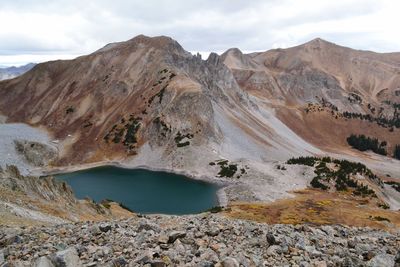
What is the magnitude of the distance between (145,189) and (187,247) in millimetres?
104636

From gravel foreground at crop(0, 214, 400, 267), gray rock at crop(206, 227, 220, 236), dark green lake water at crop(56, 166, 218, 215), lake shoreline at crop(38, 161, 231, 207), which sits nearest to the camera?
gravel foreground at crop(0, 214, 400, 267)

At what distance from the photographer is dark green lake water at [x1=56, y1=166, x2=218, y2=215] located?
106m

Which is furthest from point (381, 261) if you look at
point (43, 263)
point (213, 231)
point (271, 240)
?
point (43, 263)

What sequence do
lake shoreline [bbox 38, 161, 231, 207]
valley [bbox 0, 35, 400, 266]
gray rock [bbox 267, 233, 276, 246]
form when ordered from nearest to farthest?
gray rock [bbox 267, 233, 276, 246] < valley [bbox 0, 35, 400, 266] < lake shoreline [bbox 38, 161, 231, 207]

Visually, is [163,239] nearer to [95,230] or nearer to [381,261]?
[95,230]

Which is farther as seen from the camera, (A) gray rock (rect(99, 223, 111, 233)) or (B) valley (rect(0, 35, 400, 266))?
(B) valley (rect(0, 35, 400, 266))

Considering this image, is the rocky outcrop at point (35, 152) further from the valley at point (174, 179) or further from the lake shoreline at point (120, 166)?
the lake shoreline at point (120, 166)

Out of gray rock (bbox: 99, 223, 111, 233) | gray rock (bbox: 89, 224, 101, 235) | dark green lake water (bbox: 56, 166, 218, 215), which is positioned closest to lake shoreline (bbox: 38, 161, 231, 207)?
dark green lake water (bbox: 56, 166, 218, 215)

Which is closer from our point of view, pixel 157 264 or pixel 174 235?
pixel 157 264

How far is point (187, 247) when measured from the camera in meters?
20.0

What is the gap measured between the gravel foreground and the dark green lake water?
254 feet

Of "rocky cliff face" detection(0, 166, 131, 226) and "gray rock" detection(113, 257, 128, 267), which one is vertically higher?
"gray rock" detection(113, 257, 128, 267)

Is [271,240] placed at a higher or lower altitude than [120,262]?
lower

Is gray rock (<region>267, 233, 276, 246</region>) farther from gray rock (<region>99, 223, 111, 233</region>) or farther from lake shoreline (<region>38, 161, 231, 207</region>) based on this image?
lake shoreline (<region>38, 161, 231, 207</region>)
